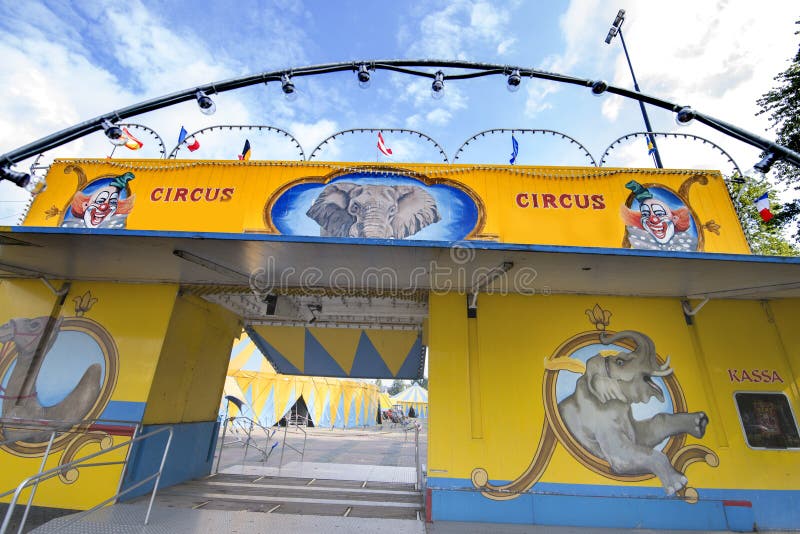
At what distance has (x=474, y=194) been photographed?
6.98 metres

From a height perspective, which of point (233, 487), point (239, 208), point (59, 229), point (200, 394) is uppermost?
point (239, 208)

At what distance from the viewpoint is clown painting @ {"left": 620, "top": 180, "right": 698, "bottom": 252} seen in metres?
6.61

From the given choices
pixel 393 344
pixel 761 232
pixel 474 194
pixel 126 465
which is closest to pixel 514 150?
pixel 474 194

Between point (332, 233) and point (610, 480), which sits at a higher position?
point (332, 233)

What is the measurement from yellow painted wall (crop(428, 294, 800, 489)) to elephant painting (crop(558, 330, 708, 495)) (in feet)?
0.63

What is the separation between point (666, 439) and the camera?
5297 mm

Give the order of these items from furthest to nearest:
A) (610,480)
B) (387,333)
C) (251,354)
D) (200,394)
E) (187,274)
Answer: (251,354) < (387,333) < (200,394) < (187,274) < (610,480)

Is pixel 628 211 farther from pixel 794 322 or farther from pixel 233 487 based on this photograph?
pixel 233 487

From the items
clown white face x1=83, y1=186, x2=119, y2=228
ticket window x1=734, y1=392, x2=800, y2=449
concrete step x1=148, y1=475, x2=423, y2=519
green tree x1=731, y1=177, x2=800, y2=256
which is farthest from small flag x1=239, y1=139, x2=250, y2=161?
green tree x1=731, y1=177, x2=800, y2=256

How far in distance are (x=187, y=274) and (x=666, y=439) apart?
768 cm

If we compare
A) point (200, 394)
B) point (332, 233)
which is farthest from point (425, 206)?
point (200, 394)

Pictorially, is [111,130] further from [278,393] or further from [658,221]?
[278,393]

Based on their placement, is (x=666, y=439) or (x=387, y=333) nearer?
(x=666, y=439)

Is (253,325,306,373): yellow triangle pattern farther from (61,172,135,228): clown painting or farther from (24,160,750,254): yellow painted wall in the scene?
(61,172,135,228): clown painting
